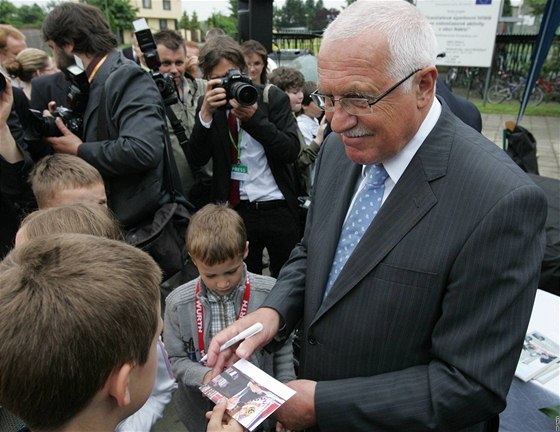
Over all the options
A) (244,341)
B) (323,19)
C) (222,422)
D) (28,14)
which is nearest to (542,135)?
(244,341)

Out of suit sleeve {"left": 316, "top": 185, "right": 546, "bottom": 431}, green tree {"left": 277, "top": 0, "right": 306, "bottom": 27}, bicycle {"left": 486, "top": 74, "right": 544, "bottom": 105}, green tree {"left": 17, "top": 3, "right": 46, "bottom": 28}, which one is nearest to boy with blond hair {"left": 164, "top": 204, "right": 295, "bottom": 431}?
suit sleeve {"left": 316, "top": 185, "right": 546, "bottom": 431}

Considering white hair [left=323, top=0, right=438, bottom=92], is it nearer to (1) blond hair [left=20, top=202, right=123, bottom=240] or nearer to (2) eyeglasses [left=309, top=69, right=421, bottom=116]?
(2) eyeglasses [left=309, top=69, right=421, bottom=116]

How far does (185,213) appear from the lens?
2.76m

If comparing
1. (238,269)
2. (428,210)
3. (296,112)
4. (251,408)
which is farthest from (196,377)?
(296,112)

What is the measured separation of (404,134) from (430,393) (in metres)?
0.75

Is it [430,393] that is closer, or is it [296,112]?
[430,393]

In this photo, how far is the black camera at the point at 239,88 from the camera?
2.82 meters

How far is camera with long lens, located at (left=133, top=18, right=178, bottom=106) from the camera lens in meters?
3.08

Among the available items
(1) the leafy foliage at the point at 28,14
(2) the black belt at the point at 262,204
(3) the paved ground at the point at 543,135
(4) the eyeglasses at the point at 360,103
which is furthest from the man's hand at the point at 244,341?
(1) the leafy foliage at the point at 28,14

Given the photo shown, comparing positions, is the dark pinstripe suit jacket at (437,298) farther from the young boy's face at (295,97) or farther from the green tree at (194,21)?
the green tree at (194,21)

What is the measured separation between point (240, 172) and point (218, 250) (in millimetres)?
1157

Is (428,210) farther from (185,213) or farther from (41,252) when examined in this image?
(185,213)

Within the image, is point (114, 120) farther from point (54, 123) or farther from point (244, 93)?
point (244, 93)

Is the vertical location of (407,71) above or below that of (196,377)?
above
